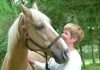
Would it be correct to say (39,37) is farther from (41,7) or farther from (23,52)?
(41,7)

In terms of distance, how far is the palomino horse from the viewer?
3451 millimetres

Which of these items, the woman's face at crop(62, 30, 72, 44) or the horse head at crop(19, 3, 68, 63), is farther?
the woman's face at crop(62, 30, 72, 44)

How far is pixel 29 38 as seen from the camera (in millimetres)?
3576

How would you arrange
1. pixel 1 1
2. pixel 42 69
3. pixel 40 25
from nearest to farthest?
pixel 40 25, pixel 42 69, pixel 1 1

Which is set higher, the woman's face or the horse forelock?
the horse forelock

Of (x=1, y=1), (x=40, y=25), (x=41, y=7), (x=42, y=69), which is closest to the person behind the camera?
(x=40, y=25)

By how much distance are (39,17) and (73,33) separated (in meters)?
0.40

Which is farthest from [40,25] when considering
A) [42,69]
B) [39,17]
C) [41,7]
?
[41,7]

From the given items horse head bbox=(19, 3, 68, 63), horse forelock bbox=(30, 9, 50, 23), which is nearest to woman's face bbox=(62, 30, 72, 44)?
horse head bbox=(19, 3, 68, 63)

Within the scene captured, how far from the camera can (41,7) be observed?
7.12 m

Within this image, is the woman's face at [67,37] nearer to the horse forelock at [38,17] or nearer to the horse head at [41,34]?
the horse head at [41,34]

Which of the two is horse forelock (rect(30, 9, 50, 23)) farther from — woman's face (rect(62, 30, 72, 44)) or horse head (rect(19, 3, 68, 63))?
woman's face (rect(62, 30, 72, 44))

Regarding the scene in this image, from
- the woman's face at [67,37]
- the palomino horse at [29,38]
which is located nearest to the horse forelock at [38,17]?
the palomino horse at [29,38]

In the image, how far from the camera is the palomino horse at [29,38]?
3451mm
